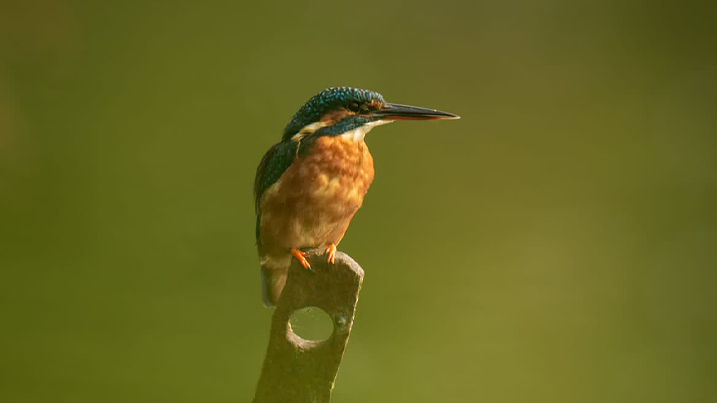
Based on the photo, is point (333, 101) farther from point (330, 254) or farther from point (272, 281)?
point (272, 281)

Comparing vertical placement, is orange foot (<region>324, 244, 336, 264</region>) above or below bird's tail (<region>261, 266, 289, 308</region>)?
above

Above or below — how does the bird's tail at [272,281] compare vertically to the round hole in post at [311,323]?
above

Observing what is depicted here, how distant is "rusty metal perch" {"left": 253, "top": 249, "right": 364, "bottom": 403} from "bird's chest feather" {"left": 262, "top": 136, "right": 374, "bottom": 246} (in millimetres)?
56

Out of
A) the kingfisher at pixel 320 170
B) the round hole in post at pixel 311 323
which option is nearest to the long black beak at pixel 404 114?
the kingfisher at pixel 320 170

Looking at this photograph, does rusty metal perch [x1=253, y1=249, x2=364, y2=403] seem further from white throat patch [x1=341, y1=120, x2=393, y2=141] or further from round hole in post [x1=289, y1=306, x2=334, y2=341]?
white throat patch [x1=341, y1=120, x2=393, y2=141]

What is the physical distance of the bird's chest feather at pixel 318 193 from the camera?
1.12m

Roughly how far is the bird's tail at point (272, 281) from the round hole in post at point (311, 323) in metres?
0.09

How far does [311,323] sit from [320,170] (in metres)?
0.36

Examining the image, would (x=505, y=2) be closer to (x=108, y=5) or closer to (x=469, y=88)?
(x=469, y=88)

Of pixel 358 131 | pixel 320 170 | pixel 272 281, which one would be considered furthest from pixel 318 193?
pixel 272 281

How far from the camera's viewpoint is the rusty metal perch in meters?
1.11

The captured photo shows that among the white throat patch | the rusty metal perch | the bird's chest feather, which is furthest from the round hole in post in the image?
the white throat patch

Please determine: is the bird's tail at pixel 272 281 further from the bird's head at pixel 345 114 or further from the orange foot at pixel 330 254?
the bird's head at pixel 345 114

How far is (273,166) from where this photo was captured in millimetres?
1166
